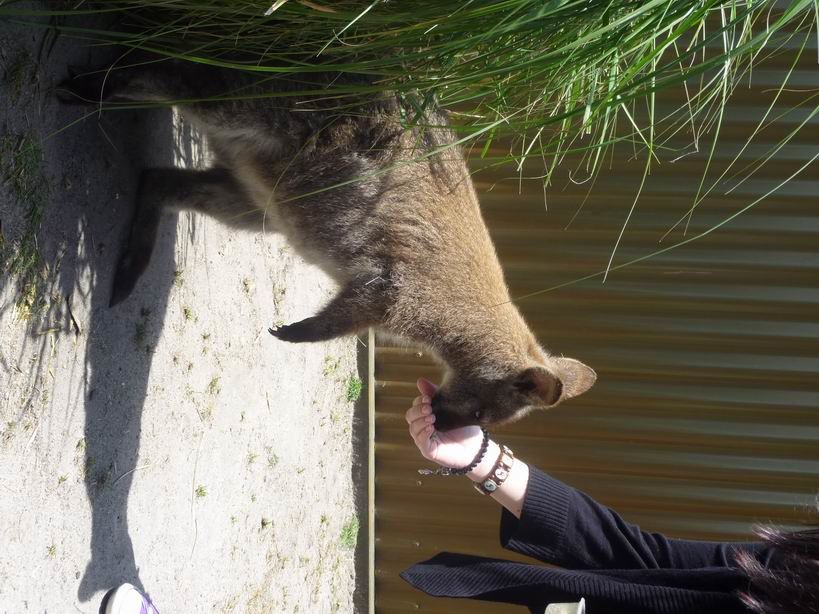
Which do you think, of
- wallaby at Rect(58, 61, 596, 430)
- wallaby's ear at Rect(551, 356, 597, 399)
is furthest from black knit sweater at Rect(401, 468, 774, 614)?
wallaby's ear at Rect(551, 356, 597, 399)

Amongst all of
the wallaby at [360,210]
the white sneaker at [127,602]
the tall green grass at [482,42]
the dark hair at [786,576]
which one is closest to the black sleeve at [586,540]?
the dark hair at [786,576]

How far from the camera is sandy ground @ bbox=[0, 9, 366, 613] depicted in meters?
3.02

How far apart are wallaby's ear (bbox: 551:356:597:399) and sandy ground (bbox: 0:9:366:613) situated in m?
1.97

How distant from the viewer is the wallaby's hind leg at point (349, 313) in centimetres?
359

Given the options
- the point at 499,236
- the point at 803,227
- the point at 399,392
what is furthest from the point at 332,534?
the point at 803,227

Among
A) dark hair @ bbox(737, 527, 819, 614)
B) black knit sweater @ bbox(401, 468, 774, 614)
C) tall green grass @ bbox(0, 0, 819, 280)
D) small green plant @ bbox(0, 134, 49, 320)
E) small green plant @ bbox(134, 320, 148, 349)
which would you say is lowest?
black knit sweater @ bbox(401, 468, 774, 614)

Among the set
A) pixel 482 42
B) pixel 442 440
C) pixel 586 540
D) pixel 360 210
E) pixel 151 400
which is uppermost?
pixel 482 42

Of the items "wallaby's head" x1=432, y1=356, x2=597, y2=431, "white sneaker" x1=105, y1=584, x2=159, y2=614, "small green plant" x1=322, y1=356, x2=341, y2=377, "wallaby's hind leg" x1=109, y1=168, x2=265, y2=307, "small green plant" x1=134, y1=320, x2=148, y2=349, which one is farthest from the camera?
"small green plant" x1=322, y1=356, x2=341, y2=377

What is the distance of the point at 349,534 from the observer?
6035 mm

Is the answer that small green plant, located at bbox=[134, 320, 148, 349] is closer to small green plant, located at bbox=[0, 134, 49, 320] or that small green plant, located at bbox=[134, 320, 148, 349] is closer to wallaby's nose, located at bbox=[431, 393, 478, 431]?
small green plant, located at bbox=[0, 134, 49, 320]

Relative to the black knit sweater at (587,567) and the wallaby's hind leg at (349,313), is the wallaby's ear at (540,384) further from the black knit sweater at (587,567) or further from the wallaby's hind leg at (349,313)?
the wallaby's hind leg at (349,313)

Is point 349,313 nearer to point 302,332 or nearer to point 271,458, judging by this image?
point 302,332

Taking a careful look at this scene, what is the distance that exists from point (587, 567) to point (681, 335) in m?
2.52

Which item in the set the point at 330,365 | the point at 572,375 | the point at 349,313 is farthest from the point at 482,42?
the point at 330,365
